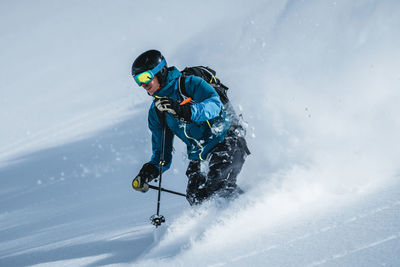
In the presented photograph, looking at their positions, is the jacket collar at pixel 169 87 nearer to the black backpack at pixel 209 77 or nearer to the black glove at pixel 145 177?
the black backpack at pixel 209 77

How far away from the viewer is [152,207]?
5.83m

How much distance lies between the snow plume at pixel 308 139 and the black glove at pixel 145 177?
552mm

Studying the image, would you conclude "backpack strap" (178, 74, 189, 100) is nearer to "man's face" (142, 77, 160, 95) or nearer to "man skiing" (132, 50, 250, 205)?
"man skiing" (132, 50, 250, 205)

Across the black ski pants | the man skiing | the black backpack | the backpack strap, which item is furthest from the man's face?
the black ski pants

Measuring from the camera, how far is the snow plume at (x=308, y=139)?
350cm

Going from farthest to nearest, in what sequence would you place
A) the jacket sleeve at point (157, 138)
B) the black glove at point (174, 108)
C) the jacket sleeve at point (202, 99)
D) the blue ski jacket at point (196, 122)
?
1. the jacket sleeve at point (157, 138)
2. the blue ski jacket at point (196, 122)
3. the jacket sleeve at point (202, 99)
4. the black glove at point (174, 108)

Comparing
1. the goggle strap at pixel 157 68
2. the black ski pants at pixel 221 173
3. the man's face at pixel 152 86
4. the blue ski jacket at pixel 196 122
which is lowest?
the black ski pants at pixel 221 173

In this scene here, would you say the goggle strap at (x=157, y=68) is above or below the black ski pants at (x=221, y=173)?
above

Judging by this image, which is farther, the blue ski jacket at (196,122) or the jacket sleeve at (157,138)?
the jacket sleeve at (157,138)

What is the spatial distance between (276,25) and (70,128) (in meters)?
9.58

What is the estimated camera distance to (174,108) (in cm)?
328

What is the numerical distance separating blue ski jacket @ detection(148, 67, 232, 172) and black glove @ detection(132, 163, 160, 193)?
91 millimetres

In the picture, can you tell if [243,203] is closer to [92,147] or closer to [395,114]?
[395,114]

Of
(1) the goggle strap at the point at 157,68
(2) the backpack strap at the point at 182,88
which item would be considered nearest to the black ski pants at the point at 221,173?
(2) the backpack strap at the point at 182,88
